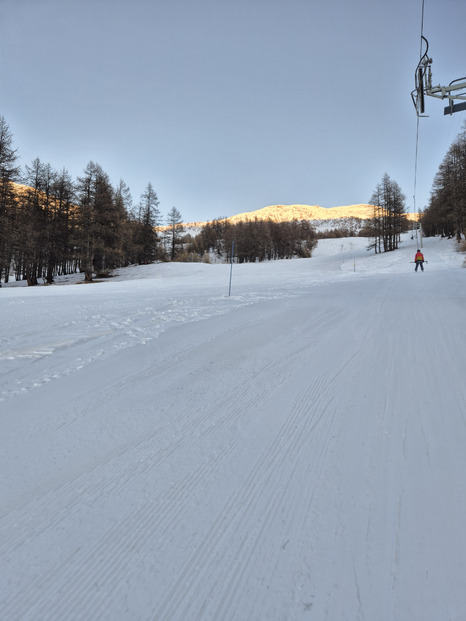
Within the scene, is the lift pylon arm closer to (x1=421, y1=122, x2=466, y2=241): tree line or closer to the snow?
the snow

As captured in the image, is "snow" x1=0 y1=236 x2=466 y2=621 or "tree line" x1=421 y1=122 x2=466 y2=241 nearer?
"snow" x1=0 y1=236 x2=466 y2=621

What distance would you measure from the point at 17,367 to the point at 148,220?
4383 cm

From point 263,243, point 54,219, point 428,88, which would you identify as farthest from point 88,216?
point 263,243

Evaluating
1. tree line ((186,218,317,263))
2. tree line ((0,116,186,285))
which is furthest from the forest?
tree line ((186,218,317,263))

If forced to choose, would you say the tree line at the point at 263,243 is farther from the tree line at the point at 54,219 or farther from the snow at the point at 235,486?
the snow at the point at 235,486

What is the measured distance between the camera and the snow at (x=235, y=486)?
119cm

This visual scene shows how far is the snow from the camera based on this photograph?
3.89ft

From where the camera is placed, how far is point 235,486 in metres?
1.71

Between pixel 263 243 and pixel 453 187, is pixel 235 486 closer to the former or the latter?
pixel 453 187

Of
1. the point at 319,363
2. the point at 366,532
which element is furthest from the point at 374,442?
the point at 319,363

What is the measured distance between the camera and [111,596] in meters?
1.18

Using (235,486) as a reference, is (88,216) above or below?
above

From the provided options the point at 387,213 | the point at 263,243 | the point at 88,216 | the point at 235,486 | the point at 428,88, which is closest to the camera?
the point at 235,486

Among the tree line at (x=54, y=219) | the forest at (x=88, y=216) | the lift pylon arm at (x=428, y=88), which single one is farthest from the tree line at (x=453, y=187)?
the tree line at (x=54, y=219)
